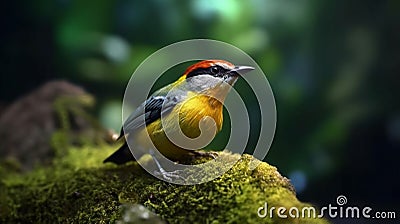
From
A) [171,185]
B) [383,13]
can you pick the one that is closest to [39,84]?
[171,185]

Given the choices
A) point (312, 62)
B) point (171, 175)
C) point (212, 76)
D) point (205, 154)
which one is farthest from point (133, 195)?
point (312, 62)

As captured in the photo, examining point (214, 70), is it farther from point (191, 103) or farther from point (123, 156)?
point (123, 156)

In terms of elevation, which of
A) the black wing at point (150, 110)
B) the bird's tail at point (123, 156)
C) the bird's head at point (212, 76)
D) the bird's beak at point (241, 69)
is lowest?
the bird's tail at point (123, 156)

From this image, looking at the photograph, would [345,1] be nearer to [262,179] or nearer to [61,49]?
[262,179]

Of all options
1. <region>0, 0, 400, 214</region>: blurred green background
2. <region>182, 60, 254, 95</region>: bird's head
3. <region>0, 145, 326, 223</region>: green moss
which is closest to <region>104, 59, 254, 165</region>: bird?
<region>182, 60, 254, 95</region>: bird's head

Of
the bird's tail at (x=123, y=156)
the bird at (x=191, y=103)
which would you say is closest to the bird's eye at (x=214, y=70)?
the bird at (x=191, y=103)

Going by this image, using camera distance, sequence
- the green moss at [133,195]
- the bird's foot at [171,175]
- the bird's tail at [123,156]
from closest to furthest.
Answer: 1. the green moss at [133,195]
2. the bird's foot at [171,175]
3. the bird's tail at [123,156]

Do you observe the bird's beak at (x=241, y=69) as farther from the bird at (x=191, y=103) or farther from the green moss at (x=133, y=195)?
the green moss at (x=133, y=195)
